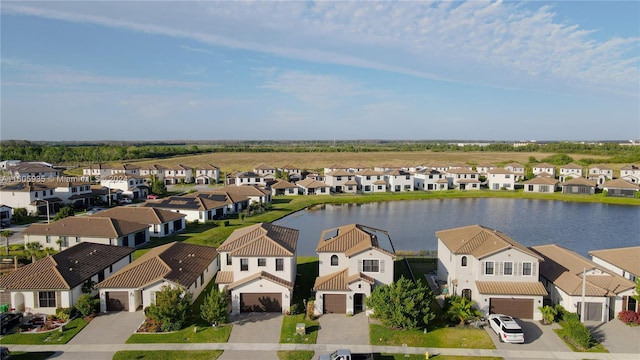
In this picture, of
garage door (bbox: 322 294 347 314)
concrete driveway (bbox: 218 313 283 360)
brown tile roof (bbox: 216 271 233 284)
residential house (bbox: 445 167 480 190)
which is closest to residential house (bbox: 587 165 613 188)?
residential house (bbox: 445 167 480 190)

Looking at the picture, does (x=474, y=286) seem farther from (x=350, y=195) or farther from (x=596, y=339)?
(x=350, y=195)

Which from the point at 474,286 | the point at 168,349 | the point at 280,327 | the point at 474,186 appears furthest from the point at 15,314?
the point at 474,186

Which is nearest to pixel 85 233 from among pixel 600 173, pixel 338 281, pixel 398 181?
pixel 338 281

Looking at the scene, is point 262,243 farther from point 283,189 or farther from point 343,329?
point 283,189

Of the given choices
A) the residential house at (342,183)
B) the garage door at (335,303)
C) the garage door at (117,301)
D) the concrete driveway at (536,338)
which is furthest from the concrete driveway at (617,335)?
the residential house at (342,183)

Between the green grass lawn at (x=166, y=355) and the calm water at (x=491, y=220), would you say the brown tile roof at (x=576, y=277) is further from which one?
the green grass lawn at (x=166, y=355)
